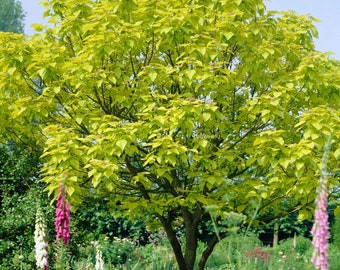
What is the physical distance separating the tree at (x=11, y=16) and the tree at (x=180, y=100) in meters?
22.5

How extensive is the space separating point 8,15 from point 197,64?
25702 mm

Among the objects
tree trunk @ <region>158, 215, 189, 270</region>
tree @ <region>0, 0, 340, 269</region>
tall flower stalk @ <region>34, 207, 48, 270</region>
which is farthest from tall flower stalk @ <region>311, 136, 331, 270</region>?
tree trunk @ <region>158, 215, 189, 270</region>

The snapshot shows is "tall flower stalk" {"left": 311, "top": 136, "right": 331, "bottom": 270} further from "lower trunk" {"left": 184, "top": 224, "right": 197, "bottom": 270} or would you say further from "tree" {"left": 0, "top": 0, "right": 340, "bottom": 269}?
"lower trunk" {"left": 184, "top": 224, "right": 197, "bottom": 270}

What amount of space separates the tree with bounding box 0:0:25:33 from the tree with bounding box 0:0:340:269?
2255cm

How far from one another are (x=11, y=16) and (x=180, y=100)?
25.8 m

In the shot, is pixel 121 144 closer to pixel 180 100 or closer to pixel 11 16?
pixel 180 100

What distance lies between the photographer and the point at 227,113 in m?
8.43

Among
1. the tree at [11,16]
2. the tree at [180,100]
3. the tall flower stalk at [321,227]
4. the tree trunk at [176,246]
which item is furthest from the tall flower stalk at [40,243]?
the tree at [11,16]

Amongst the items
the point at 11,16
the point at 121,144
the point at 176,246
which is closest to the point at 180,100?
the point at 121,144

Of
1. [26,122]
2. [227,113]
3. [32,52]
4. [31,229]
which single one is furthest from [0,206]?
[227,113]

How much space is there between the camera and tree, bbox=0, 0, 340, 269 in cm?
715

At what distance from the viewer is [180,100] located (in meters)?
7.20

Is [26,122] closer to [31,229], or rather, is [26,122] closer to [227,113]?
[31,229]

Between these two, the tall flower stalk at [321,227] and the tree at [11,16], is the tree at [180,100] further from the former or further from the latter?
the tree at [11,16]
